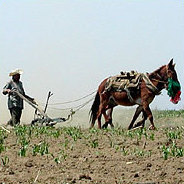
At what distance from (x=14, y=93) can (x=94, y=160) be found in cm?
706

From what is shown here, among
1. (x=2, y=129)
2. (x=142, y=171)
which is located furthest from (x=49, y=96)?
(x=142, y=171)

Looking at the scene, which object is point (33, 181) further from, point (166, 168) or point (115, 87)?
point (115, 87)

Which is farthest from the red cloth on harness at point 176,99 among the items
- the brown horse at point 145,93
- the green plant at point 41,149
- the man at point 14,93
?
the green plant at point 41,149

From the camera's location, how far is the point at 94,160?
26.4ft

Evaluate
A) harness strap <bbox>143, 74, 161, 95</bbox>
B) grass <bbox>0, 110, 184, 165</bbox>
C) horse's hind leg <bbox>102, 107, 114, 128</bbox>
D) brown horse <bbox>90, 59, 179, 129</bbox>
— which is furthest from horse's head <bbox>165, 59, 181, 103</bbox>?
grass <bbox>0, 110, 184, 165</bbox>

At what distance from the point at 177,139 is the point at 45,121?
5367 millimetres

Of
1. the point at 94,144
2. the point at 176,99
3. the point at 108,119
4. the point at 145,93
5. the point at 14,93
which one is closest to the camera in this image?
the point at 94,144

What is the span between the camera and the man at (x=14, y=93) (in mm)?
14578

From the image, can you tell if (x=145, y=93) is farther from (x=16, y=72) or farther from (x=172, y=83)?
(x=16, y=72)

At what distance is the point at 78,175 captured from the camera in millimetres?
6824

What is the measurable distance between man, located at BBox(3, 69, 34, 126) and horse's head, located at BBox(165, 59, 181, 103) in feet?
12.6

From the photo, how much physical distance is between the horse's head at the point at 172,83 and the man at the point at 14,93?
385 centimetres

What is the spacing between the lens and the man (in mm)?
14578

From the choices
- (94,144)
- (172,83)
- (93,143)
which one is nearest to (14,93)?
(172,83)
